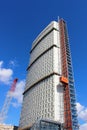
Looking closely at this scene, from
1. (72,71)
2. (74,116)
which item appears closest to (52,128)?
(74,116)

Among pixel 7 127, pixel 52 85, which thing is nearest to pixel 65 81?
pixel 52 85

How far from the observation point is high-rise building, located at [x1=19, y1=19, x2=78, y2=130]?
11059 cm

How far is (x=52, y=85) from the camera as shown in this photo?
122 meters

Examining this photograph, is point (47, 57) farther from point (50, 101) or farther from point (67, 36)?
point (50, 101)

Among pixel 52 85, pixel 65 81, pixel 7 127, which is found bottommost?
pixel 7 127

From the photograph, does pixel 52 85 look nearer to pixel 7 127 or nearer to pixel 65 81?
pixel 65 81

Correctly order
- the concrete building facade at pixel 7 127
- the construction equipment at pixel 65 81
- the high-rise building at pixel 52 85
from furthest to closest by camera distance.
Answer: the concrete building facade at pixel 7 127, the high-rise building at pixel 52 85, the construction equipment at pixel 65 81

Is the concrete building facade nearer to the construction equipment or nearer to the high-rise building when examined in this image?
the high-rise building

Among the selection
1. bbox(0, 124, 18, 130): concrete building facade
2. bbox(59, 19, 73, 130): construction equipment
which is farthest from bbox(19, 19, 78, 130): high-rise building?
bbox(0, 124, 18, 130): concrete building facade

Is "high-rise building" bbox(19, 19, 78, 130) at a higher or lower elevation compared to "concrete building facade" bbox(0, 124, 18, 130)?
higher

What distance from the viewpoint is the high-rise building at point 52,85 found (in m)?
111

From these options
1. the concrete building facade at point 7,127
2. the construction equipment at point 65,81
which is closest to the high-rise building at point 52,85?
the construction equipment at point 65,81

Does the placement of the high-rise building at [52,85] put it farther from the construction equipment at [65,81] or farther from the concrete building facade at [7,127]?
the concrete building facade at [7,127]

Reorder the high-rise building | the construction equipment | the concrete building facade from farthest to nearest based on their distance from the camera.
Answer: the concrete building facade
the high-rise building
the construction equipment
